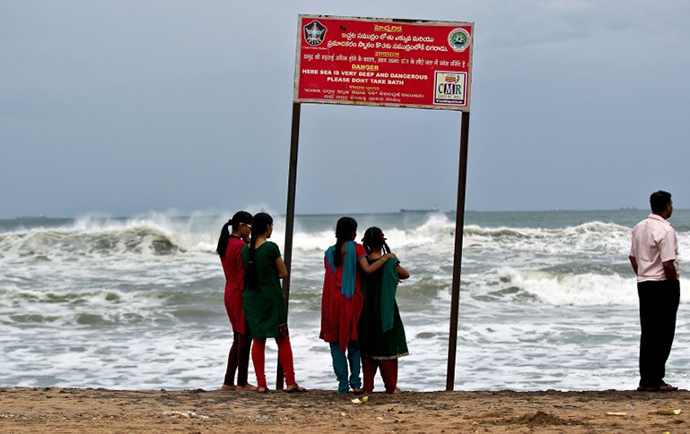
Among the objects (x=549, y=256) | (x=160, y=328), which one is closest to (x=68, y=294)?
(x=160, y=328)

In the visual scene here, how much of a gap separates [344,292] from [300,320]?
789cm

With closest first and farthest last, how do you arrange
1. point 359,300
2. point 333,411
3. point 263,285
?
point 333,411 < point 359,300 < point 263,285

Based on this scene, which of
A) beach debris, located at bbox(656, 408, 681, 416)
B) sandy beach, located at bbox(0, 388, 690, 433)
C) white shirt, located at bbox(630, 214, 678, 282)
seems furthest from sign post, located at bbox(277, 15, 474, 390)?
beach debris, located at bbox(656, 408, 681, 416)

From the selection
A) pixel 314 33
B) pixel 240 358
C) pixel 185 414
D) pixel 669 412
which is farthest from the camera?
pixel 240 358

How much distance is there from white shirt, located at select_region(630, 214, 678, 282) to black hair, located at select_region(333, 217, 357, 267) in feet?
7.06

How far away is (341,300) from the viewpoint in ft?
19.8

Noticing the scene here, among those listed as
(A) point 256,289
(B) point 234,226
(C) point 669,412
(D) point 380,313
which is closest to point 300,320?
(B) point 234,226

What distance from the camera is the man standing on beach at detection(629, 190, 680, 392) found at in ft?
20.2

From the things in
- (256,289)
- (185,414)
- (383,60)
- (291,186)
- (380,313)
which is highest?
(383,60)

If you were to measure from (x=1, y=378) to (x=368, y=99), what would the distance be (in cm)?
531

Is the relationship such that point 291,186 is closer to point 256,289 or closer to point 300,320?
point 256,289

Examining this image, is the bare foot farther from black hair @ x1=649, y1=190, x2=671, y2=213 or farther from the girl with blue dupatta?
black hair @ x1=649, y1=190, x2=671, y2=213

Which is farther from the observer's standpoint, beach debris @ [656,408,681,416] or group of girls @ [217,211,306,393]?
group of girls @ [217,211,306,393]

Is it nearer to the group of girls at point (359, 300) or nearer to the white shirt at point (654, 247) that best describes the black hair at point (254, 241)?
the group of girls at point (359, 300)
